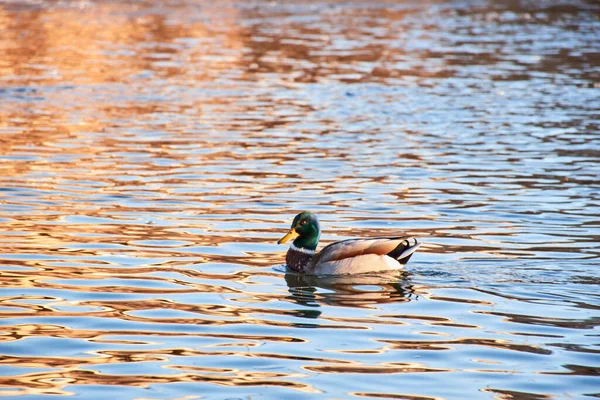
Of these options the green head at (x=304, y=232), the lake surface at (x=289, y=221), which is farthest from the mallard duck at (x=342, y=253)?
the lake surface at (x=289, y=221)

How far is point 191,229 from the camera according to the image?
13.0 metres

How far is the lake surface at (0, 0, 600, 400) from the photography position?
8133mm

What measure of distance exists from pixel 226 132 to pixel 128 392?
1367 centimetres

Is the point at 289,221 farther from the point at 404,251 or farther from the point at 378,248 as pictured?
the point at 404,251

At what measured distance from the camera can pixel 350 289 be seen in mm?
10766

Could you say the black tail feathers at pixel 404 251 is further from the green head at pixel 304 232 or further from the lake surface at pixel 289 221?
the green head at pixel 304 232

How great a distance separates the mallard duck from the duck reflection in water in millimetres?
82

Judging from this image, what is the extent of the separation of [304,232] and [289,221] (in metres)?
1.77

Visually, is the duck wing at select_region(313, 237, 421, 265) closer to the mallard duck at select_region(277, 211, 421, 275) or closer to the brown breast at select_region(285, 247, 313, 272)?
the mallard duck at select_region(277, 211, 421, 275)

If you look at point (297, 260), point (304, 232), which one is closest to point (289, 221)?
point (304, 232)

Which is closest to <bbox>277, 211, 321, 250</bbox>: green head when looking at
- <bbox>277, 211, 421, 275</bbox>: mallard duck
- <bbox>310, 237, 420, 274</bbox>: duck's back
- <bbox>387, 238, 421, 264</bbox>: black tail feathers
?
<bbox>277, 211, 421, 275</bbox>: mallard duck

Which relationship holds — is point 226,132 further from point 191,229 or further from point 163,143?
point 191,229

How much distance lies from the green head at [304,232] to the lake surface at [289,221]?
1.02ft

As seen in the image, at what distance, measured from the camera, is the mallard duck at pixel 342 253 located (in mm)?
11047
